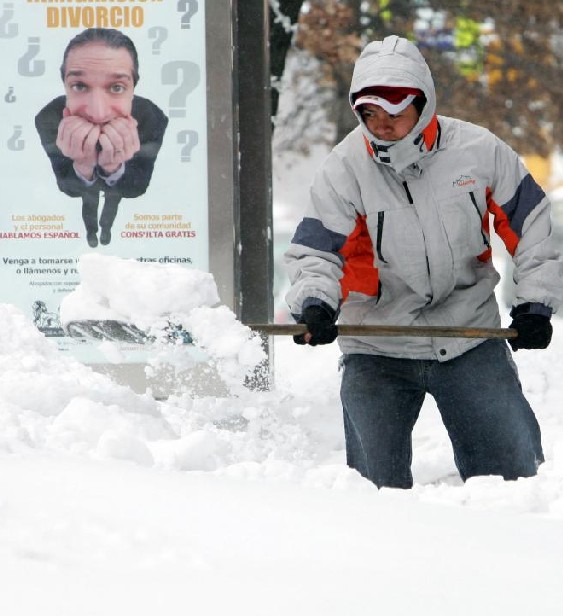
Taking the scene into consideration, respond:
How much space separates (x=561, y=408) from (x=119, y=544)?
5.21 m

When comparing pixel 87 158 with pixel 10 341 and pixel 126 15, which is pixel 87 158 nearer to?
pixel 126 15

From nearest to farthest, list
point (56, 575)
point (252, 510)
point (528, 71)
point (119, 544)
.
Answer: point (56, 575)
point (119, 544)
point (252, 510)
point (528, 71)

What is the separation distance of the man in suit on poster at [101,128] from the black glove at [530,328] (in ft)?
7.98

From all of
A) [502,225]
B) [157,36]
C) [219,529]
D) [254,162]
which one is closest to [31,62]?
[157,36]

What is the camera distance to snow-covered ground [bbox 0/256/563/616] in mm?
2439

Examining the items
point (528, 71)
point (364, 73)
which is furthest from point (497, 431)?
point (528, 71)

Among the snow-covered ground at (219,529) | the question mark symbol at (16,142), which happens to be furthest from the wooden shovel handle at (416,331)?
the question mark symbol at (16,142)

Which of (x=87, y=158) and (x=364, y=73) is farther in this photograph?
(x=87, y=158)

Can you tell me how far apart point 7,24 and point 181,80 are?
2.64 ft

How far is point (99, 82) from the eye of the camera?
21.1 ft

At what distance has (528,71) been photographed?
16312 mm

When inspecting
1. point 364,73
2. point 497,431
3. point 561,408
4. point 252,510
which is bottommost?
point 561,408

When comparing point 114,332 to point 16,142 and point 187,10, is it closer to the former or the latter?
point 16,142

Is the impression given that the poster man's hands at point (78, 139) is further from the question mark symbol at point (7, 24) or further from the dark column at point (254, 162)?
the dark column at point (254, 162)
